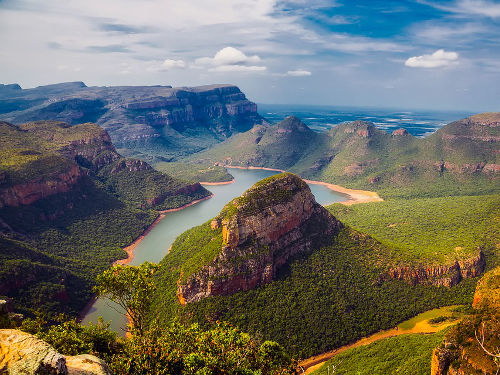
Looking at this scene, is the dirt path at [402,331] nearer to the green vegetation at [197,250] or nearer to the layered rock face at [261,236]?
the layered rock face at [261,236]

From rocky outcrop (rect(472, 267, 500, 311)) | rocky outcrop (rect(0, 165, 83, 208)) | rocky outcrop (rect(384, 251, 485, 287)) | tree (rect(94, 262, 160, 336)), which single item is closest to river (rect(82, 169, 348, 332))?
tree (rect(94, 262, 160, 336))

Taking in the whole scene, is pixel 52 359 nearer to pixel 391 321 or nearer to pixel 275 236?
pixel 275 236

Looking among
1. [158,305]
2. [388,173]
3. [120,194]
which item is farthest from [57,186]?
[388,173]

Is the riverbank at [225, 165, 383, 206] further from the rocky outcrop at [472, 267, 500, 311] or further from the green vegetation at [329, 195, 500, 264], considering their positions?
the rocky outcrop at [472, 267, 500, 311]

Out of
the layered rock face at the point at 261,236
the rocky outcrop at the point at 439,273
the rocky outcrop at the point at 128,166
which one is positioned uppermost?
the rocky outcrop at the point at 128,166

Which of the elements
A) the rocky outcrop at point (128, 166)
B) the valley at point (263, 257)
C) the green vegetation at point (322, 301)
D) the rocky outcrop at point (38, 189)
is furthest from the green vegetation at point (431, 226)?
the rocky outcrop at point (38, 189)
